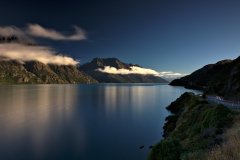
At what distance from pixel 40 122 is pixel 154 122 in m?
35.1

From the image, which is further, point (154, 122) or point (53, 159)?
point (154, 122)

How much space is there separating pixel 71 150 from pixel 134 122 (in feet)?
107

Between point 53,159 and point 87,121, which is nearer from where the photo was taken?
point 53,159

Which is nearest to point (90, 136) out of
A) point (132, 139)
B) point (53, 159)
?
point (132, 139)

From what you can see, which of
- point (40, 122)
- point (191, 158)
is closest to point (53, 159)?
point (191, 158)

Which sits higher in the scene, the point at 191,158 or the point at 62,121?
the point at 191,158

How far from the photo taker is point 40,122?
72.3 meters

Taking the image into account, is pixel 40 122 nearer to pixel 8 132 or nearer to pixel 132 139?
pixel 8 132

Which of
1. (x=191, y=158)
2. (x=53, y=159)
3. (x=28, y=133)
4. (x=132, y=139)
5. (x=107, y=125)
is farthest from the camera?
(x=107, y=125)

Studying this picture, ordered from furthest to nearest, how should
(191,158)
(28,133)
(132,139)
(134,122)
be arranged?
(134,122) < (28,133) < (132,139) < (191,158)

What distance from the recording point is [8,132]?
191 feet

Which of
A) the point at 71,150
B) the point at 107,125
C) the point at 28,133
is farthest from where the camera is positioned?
the point at 107,125

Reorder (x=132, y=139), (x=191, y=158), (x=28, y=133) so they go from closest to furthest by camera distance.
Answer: (x=191, y=158)
(x=132, y=139)
(x=28, y=133)

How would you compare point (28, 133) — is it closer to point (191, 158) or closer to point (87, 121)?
point (87, 121)
